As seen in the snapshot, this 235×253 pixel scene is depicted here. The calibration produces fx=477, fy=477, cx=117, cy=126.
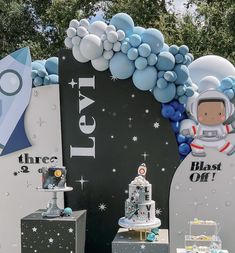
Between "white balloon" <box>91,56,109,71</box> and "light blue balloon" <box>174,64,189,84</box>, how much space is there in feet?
2.53

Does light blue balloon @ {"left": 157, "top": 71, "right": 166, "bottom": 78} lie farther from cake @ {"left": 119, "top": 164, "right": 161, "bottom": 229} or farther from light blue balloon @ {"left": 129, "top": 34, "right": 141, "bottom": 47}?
cake @ {"left": 119, "top": 164, "right": 161, "bottom": 229}

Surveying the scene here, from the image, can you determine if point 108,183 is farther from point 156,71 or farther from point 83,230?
point 156,71

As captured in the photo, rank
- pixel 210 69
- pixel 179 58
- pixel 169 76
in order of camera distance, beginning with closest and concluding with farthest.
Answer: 1. pixel 169 76
2. pixel 179 58
3. pixel 210 69

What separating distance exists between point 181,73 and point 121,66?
637 mm

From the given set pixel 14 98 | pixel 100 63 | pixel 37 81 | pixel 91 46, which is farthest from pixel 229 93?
pixel 14 98

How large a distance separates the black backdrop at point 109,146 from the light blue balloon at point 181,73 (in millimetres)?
426

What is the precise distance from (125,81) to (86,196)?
138 centimetres

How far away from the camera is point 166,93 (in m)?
5.02

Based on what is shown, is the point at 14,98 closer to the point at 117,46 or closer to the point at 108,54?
the point at 108,54

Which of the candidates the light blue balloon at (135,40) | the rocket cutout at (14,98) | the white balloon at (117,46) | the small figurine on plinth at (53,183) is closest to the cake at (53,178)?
the small figurine on plinth at (53,183)

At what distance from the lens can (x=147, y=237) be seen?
4.59 metres

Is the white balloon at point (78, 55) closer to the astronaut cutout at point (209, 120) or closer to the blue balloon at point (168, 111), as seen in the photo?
the blue balloon at point (168, 111)

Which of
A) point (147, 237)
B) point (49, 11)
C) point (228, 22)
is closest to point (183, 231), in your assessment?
point (147, 237)

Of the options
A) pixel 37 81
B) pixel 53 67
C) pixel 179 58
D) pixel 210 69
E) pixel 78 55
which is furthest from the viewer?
pixel 53 67
